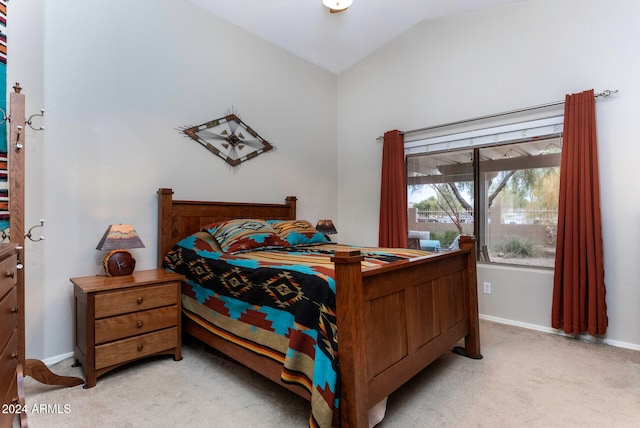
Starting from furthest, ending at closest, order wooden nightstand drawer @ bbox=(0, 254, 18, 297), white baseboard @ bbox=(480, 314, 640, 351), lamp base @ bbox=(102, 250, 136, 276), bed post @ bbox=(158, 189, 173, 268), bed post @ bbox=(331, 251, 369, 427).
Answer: bed post @ bbox=(158, 189, 173, 268)
white baseboard @ bbox=(480, 314, 640, 351)
lamp base @ bbox=(102, 250, 136, 276)
bed post @ bbox=(331, 251, 369, 427)
wooden nightstand drawer @ bbox=(0, 254, 18, 297)

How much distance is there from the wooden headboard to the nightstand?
0.46 metres

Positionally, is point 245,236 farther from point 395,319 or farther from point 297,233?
point 395,319

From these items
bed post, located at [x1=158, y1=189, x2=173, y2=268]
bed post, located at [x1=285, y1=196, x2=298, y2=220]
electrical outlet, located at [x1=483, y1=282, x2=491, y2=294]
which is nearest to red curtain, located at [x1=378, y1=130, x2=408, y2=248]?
electrical outlet, located at [x1=483, y1=282, x2=491, y2=294]

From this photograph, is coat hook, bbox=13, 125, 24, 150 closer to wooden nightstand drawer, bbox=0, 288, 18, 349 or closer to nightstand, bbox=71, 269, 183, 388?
wooden nightstand drawer, bbox=0, 288, 18, 349

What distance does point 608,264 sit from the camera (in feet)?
8.87

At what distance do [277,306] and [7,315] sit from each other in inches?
42.7

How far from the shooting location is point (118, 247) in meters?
2.37

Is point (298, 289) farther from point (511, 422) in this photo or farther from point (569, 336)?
point (569, 336)

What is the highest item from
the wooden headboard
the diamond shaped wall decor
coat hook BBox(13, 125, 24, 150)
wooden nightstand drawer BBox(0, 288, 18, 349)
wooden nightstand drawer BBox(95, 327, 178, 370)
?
the diamond shaped wall decor

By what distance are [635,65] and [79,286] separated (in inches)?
167

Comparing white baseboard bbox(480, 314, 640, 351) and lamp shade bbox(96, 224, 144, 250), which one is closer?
lamp shade bbox(96, 224, 144, 250)

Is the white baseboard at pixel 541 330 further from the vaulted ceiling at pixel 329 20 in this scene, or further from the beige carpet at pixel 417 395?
the vaulted ceiling at pixel 329 20

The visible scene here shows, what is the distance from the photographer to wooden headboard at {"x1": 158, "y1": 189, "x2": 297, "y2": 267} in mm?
2809

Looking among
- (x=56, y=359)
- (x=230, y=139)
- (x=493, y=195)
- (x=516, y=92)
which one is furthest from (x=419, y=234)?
(x=56, y=359)
